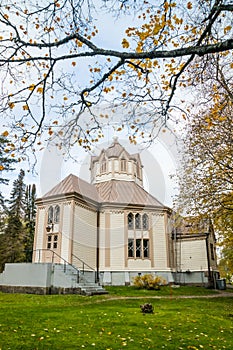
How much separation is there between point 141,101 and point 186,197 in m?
9.24

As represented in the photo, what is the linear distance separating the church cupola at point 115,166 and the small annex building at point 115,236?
0.46m

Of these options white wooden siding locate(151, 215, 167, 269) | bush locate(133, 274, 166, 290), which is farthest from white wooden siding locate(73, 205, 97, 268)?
white wooden siding locate(151, 215, 167, 269)

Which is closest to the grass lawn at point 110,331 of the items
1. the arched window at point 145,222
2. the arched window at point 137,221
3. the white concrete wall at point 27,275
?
the white concrete wall at point 27,275

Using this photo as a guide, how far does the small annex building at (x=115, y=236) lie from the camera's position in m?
23.9

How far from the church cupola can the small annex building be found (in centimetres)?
46

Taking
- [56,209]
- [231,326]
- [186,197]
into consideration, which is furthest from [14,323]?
[56,209]

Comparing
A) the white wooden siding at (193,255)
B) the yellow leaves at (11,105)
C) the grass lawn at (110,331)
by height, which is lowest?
the grass lawn at (110,331)

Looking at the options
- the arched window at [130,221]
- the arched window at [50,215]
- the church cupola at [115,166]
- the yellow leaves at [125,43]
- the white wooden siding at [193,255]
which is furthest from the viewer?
the church cupola at [115,166]

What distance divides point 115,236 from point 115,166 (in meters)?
8.58

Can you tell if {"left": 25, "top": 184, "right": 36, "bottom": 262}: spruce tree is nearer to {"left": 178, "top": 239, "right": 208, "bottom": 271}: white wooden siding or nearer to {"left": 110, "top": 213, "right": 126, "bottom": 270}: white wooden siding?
{"left": 110, "top": 213, "right": 126, "bottom": 270}: white wooden siding

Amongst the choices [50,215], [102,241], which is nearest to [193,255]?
[102,241]

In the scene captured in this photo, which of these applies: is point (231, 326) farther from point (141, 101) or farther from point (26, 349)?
point (141, 101)

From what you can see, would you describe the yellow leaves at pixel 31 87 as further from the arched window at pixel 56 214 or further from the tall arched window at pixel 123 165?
the tall arched window at pixel 123 165

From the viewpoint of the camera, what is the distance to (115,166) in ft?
106
